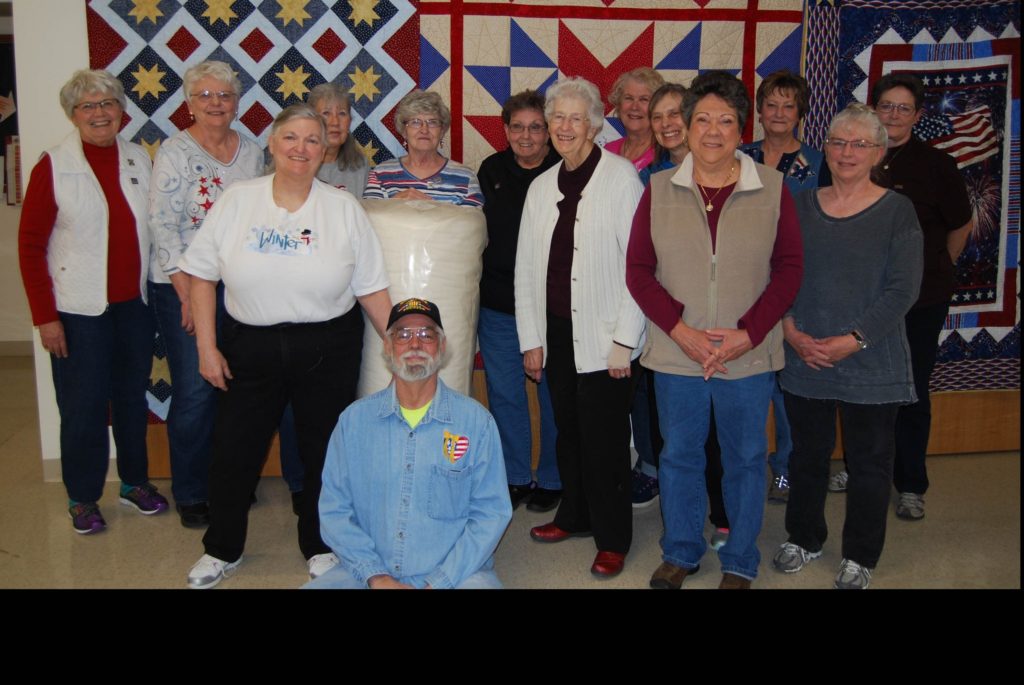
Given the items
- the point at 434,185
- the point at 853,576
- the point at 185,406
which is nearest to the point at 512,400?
the point at 434,185

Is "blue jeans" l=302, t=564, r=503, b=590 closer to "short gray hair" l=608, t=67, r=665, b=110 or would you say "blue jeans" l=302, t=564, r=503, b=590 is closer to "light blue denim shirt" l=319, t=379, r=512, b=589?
"light blue denim shirt" l=319, t=379, r=512, b=589

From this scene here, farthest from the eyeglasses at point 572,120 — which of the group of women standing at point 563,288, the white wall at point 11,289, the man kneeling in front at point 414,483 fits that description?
the white wall at point 11,289

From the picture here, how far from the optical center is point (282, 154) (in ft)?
8.45

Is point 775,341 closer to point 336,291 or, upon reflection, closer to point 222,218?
point 336,291

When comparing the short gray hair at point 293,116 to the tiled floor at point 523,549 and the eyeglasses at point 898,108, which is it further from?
the eyeglasses at point 898,108

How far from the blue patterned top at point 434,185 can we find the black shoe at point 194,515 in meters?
1.33

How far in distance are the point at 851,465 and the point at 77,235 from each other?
269 cm

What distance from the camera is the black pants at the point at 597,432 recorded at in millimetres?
2801

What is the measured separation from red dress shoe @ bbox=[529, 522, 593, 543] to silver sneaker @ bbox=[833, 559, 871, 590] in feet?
2.81

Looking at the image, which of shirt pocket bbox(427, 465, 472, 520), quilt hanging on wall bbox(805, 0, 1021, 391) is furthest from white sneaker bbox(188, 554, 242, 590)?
quilt hanging on wall bbox(805, 0, 1021, 391)

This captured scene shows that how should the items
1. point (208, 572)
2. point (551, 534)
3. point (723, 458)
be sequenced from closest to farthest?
point (723, 458) < point (208, 572) < point (551, 534)

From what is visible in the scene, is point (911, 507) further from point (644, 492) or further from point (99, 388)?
point (99, 388)

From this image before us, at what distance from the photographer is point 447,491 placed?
2.28m

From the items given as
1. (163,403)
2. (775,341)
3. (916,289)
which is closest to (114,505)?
(163,403)
